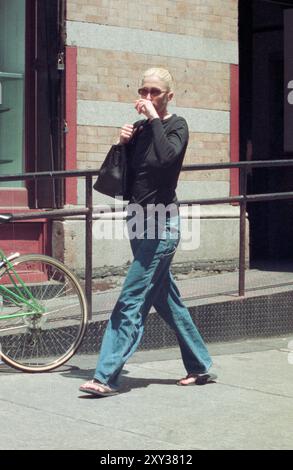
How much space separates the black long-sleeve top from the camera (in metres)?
7.36

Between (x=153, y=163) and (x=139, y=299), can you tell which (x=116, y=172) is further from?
(x=139, y=299)

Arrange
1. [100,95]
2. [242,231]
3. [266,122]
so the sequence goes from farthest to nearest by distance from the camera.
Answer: [266,122], [100,95], [242,231]

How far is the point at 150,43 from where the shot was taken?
11.1 meters

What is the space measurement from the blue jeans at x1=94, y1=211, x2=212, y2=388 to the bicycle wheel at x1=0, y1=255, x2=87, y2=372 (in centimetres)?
77

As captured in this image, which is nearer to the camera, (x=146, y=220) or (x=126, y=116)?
(x=146, y=220)

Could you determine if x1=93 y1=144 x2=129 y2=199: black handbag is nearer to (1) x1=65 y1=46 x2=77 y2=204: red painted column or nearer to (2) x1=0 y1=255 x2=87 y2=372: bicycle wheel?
(2) x1=0 y1=255 x2=87 y2=372: bicycle wheel

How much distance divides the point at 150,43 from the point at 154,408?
16.2ft

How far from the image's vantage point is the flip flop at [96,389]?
290 inches

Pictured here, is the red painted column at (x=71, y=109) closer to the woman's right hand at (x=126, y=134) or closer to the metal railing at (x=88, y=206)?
the metal railing at (x=88, y=206)

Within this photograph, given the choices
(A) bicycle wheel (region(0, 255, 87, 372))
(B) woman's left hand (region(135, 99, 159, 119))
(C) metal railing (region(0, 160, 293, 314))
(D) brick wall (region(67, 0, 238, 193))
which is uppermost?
(D) brick wall (region(67, 0, 238, 193))

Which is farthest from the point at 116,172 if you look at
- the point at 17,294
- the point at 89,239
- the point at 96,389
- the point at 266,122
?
the point at 266,122

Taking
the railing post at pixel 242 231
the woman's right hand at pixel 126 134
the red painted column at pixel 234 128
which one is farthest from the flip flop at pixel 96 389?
the red painted column at pixel 234 128

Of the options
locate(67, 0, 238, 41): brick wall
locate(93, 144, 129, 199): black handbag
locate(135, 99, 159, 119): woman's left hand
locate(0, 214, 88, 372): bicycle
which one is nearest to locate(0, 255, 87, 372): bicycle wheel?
locate(0, 214, 88, 372): bicycle

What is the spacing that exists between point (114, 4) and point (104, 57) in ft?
1.69
